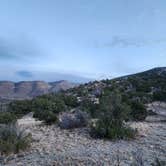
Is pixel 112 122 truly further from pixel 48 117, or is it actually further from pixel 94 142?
pixel 48 117

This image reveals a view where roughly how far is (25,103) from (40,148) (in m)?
22.0

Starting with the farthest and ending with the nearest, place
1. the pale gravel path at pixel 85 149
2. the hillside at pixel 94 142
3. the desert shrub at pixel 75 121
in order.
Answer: the desert shrub at pixel 75 121 → the hillside at pixel 94 142 → the pale gravel path at pixel 85 149

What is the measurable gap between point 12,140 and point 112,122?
400 centimetres

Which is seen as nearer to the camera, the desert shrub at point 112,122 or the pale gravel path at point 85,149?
the pale gravel path at point 85,149

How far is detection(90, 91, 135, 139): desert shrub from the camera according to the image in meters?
12.3

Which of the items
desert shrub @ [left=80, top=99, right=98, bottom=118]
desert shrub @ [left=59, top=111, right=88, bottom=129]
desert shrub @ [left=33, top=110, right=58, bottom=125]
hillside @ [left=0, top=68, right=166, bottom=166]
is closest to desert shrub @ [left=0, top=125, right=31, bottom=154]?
hillside @ [left=0, top=68, right=166, bottom=166]

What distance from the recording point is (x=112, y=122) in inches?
518

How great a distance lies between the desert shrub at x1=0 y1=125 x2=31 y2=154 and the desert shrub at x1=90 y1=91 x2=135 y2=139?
2.62 meters

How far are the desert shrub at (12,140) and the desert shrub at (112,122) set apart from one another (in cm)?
262

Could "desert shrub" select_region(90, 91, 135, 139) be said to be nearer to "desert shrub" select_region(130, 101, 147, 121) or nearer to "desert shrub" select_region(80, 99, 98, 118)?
"desert shrub" select_region(80, 99, 98, 118)

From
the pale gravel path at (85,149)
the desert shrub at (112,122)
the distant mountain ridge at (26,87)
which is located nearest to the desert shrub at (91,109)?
the desert shrub at (112,122)

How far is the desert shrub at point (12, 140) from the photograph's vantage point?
33.8 ft

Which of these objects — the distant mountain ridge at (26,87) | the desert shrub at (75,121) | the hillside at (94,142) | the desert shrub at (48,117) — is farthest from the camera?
the distant mountain ridge at (26,87)

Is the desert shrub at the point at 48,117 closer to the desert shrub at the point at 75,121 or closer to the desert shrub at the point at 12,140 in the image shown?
the desert shrub at the point at 75,121
